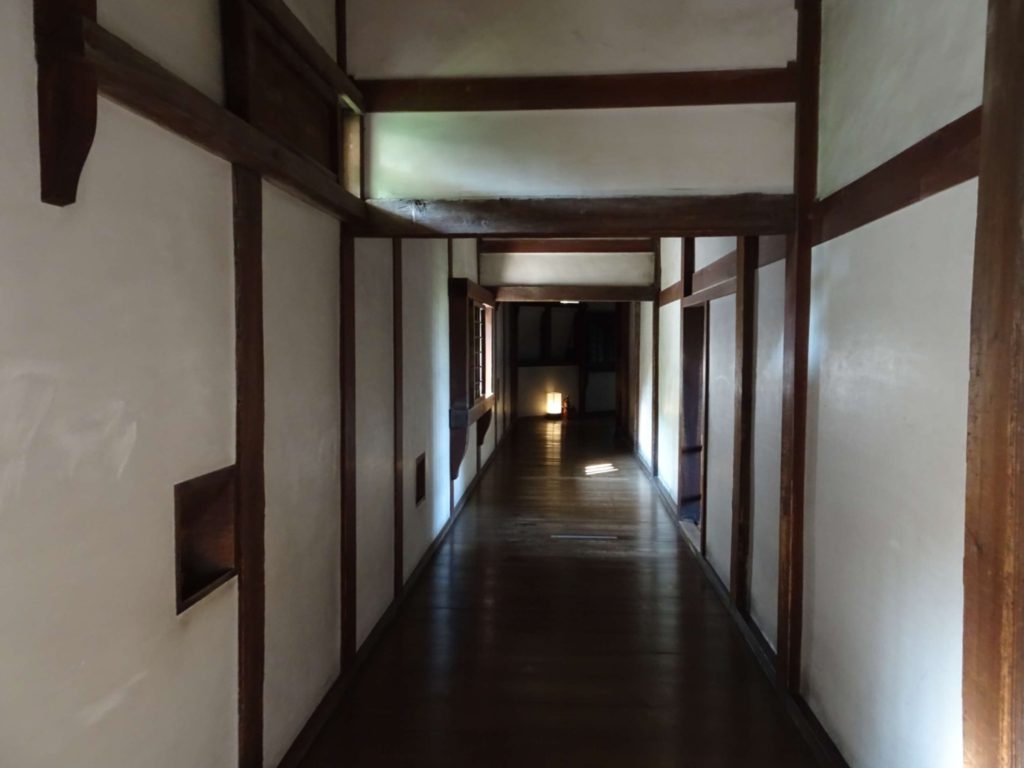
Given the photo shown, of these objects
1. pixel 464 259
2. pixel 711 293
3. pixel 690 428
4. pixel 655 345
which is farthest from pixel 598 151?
pixel 655 345

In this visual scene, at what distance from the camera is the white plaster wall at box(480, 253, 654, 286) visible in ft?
24.3

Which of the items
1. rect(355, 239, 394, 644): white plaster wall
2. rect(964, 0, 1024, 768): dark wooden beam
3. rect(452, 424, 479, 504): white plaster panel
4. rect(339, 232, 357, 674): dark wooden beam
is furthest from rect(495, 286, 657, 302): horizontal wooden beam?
rect(964, 0, 1024, 768): dark wooden beam

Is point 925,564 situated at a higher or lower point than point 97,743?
higher

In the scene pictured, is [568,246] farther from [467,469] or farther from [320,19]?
[320,19]

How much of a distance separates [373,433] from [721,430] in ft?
7.32

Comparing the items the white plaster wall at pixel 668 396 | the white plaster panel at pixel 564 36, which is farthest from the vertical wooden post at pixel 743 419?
the white plaster wall at pixel 668 396

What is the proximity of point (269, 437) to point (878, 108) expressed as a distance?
7.42 ft

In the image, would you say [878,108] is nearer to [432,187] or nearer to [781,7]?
[781,7]

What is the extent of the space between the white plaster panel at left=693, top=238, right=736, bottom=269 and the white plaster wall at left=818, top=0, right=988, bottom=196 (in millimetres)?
1371

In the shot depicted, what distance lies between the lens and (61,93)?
1.20m

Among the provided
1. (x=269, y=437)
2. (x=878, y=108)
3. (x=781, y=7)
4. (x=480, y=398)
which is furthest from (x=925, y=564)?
(x=480, y=398)

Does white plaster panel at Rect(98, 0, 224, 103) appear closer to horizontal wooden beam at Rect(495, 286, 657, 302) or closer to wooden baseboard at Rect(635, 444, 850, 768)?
wooden baseboard at Rect(635, 444, 850, 768)

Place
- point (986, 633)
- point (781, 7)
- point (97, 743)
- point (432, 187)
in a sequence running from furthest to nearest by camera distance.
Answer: point (432, 187) → point (781, 7) → point (986, 633) → point (97, 743)

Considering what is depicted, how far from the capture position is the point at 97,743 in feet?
4.48
